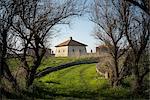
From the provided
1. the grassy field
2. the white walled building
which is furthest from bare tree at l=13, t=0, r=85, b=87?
the white walled building

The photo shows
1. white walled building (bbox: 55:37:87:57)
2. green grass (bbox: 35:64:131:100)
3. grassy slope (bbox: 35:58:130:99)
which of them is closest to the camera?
green grass (bbox: 35:64:131:100)

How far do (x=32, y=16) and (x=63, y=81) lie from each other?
10885 mm

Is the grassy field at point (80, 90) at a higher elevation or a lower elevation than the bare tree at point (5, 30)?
lower

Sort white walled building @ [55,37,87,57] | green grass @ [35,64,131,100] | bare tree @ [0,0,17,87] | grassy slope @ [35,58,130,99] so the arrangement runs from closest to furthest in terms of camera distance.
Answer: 1. bare tree @ [0,0,17,87]
2. green grass @ [35,64,131,100]
3. grassy slope @ [35,58,130,99]
4. white walled building @ [55,37,87,57]

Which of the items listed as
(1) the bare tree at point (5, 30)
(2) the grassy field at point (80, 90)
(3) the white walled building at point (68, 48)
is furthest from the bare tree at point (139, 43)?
(3) the white walled building at point (68, 48)

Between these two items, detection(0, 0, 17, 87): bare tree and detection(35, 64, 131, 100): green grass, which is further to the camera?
detection(35, 64, 131, 100): green grass

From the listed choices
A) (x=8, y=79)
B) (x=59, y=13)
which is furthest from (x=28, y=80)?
(x=59, y=13)

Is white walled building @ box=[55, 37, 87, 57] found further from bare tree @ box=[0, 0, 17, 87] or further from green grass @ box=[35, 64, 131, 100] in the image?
bare tree @ box=[0, 0, 17, 87]

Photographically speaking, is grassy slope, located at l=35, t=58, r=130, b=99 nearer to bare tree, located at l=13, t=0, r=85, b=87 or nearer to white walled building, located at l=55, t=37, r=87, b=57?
bare tree, located at l=13, t=0, r=85, b=87

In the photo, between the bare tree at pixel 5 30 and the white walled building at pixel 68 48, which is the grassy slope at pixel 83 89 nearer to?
the bare tree at pixel 5 30

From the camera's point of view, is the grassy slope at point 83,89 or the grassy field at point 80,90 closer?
the grassy field at point 80,90

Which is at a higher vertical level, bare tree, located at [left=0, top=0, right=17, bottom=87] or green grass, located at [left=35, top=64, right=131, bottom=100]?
bare tree, located at [left=0, top=0, right=17, bottom=87]

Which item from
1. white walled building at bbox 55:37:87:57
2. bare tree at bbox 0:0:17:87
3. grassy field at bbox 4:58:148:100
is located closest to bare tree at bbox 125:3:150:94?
grassy field at bbox 4:58:148:100

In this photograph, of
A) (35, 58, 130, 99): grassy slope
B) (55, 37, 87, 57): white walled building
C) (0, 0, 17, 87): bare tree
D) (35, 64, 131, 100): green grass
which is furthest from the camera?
(55, 37, 87, 57): white walled building
